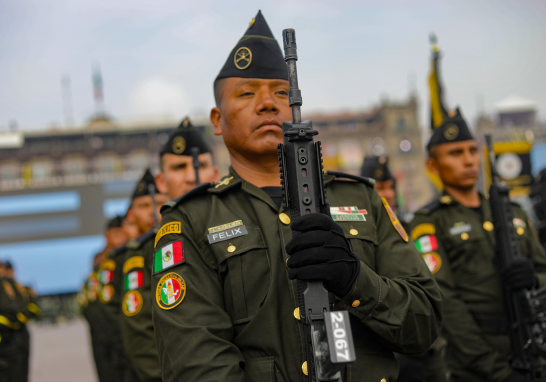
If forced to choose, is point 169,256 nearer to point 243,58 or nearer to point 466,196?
point 243,58

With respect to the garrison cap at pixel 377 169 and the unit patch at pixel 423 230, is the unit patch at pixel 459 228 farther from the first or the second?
the garrison cap at pixel 377 169

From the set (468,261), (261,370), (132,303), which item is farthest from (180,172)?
(261,370)

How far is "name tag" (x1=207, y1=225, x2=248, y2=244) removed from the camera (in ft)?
7.02

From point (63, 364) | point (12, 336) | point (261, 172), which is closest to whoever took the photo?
point (261, 172)

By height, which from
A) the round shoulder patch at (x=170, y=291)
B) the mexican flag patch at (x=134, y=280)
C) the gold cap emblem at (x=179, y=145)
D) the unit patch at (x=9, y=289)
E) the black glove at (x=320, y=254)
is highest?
the gold cap emblem at (x=179, y=145)

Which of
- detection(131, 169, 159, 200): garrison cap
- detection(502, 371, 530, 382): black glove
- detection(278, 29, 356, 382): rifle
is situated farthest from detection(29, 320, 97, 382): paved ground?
detection(278, 29, 356, 382): rifle

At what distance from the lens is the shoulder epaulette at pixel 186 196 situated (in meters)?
2.29

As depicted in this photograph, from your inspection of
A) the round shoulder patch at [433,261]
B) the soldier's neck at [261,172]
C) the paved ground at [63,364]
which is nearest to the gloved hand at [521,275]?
the round shoulder patch at [433,261]

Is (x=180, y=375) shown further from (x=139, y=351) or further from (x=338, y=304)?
(x=139, y=351)

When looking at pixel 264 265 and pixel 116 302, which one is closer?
pixel 264 265

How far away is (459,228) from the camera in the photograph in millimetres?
4016

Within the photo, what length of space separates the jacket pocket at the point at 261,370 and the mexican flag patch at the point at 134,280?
7.21 ft

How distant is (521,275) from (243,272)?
2220mm

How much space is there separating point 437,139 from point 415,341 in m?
2.72
